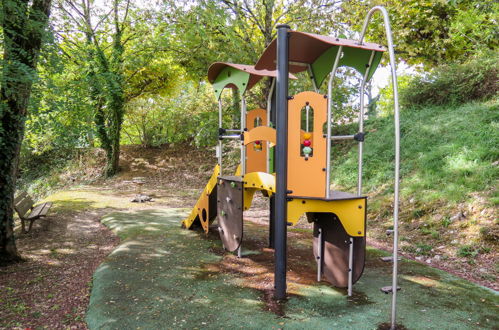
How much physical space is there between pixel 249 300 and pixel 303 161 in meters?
1.48

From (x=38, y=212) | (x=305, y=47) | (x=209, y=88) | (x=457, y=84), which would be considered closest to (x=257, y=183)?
(x=305, y=47)

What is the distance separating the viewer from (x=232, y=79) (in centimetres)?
522

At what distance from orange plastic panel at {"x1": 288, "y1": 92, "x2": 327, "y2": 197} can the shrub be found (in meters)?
7.90

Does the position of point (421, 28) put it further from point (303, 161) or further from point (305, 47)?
point (303, 161)

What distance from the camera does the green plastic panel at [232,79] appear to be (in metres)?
4.90

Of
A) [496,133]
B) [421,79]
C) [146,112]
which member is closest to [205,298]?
[496,133]

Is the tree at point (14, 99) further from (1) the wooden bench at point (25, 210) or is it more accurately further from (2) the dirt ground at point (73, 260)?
(1) the wooden bench at point (25, 210)

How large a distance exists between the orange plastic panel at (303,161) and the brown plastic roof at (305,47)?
0.54 meters

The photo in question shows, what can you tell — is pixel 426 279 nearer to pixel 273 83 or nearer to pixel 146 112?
pixel 273 83

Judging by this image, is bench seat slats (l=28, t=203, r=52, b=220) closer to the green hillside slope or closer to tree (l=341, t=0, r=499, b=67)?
the green hillside slope

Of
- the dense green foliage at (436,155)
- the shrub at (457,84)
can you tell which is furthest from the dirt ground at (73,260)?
the shrub at (457,84)

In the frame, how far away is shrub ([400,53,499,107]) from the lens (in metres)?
9.37

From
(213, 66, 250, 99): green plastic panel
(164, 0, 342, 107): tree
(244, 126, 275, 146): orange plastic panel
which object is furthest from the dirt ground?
(164, 0, 342, 107): tree

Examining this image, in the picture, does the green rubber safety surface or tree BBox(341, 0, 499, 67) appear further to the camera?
tree BBox(341, 0, 499, 67)
